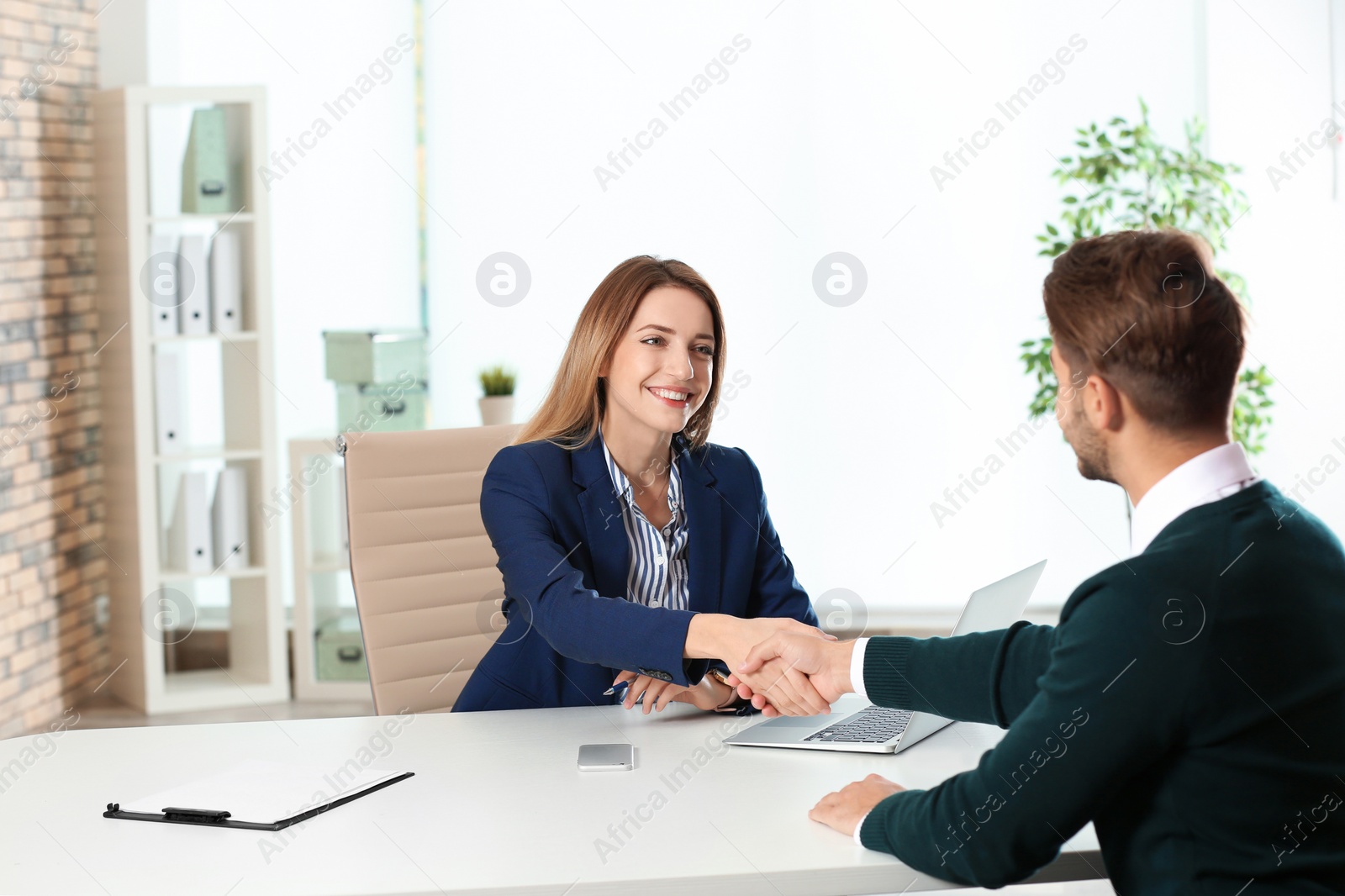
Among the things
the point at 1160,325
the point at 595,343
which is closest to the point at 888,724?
the point at 1160,325

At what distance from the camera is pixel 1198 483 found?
1.23 metres

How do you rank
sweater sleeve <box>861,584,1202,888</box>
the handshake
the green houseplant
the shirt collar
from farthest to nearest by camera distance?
1. the green houseplant
2. the shirt collar
3. the handshake
4. sweater sleeve <box>861,584,1202,888</box>

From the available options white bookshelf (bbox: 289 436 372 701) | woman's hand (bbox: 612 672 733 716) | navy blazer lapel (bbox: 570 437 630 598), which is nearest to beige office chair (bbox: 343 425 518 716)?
navy blazer lapel (bbox: 570 437 630 598)

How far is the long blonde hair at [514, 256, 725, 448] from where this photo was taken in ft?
7.06

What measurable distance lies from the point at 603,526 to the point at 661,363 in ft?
1.02

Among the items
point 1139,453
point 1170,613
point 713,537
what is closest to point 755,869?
point 1170,613

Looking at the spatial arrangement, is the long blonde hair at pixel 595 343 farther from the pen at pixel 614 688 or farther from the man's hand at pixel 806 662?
the man's hand at pixel 806 662

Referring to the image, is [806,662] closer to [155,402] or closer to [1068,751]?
[1068,751]

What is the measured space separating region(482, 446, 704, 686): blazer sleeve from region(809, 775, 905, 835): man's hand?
40 cm

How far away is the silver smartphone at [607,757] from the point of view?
5.05 feet

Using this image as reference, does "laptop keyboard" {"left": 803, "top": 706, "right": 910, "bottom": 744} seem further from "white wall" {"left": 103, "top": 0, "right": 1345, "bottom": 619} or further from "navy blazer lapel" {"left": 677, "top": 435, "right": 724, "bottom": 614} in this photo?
"white wall" {"left": 103, "top": 0, "right": 1345, "bottom": 619}

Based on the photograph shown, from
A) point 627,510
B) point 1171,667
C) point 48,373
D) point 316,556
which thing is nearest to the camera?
point 1171,667

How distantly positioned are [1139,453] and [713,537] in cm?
96

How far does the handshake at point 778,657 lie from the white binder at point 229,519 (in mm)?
2839
